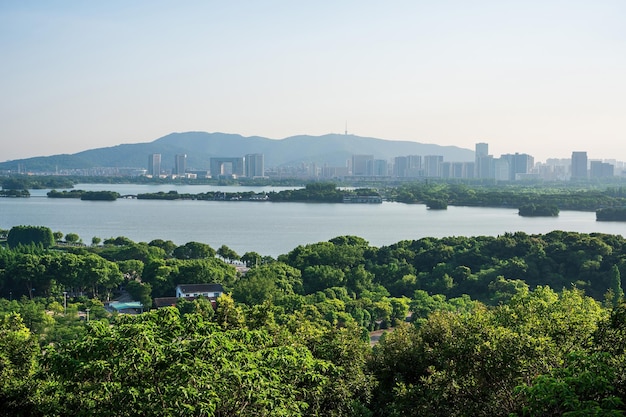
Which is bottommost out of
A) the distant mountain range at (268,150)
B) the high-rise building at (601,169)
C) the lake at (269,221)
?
the lake at (269,221)

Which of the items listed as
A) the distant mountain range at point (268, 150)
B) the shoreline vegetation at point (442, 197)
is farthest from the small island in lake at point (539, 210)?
the distant mountain range at point (268, 150)

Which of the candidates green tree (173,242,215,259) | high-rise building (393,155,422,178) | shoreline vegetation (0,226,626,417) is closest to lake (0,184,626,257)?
green tree (173,242,215,259)

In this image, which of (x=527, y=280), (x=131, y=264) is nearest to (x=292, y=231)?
(x=131, y=264)

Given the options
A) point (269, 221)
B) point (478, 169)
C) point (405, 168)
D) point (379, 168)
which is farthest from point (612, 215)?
point (379, 168)

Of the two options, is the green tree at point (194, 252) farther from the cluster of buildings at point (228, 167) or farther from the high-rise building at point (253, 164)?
the high-rise building at point (253, 164)

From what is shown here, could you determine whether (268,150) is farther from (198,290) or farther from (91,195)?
(198,290)

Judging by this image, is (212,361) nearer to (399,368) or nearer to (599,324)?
(399,368)
